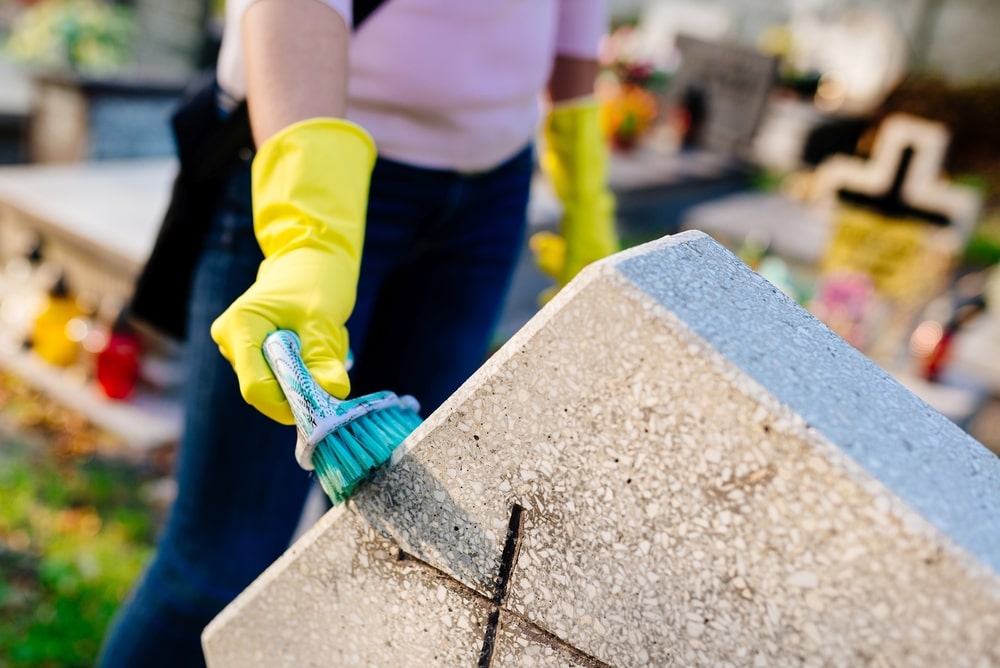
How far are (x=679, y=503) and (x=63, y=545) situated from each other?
1.77m

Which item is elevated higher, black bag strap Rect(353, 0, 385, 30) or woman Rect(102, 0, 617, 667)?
black bag strap Rect(353, 0, 385, 30)

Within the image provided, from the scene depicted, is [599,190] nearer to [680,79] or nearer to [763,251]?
[763,251]

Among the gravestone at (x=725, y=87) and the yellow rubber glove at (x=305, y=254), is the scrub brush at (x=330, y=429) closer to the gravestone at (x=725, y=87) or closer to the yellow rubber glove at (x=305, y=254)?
the yellow rubber glove at (x=305, y=254)

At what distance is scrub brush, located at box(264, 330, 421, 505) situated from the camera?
0.69 m

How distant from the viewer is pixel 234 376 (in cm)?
95

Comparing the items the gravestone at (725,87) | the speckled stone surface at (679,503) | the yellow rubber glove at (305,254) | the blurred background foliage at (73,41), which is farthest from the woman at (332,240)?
the gravestone at (725,87)

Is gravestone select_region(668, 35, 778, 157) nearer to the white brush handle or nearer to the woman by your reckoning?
the woman

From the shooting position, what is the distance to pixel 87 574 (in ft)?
6.17

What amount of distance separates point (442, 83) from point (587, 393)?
0.52 meters

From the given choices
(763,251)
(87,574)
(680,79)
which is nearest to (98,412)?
(87,574)

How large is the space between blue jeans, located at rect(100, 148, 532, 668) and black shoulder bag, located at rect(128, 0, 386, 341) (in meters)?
0.04

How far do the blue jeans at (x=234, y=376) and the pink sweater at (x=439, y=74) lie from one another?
4 centimetres

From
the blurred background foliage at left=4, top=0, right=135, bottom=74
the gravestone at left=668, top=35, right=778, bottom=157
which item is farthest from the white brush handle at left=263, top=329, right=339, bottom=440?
the gravestone at left=668, top=35, right=778, bottom=157

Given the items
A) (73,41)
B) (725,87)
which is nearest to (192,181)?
(73,41)
